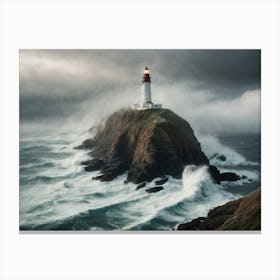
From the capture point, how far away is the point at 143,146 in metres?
6.93

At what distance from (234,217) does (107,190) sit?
168cm

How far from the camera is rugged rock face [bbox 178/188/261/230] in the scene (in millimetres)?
6602

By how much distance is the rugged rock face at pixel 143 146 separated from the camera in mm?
6816

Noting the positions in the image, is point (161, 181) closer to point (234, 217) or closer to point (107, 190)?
point (107, 190)

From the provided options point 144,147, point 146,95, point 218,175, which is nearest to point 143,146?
point 144,147

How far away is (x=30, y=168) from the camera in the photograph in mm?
6711

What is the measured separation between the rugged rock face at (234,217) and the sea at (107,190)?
8cm

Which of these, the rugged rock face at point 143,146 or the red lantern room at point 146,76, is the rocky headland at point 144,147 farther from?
the red lantern room at point 146,76

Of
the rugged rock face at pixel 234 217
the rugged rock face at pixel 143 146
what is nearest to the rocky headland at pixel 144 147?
the rugged rock face at pixel 143 146

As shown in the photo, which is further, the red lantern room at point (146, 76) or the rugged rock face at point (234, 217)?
the red lantern room at point (146, 76)
